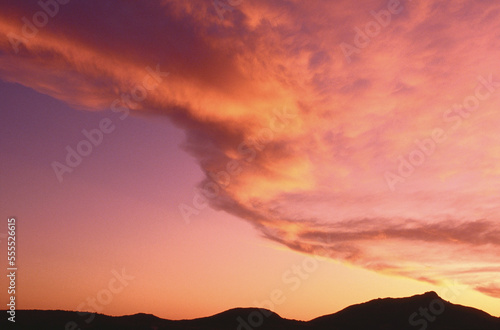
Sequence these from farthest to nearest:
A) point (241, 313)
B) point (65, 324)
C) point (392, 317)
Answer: point (241, 313)
point (392, 317)
point (65, 324)

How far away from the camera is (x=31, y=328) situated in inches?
1762

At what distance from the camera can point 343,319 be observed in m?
74.1

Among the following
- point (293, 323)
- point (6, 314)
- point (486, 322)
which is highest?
point (6, 314)

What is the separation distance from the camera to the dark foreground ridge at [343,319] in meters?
51.8

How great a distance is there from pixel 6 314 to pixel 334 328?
1886 inches

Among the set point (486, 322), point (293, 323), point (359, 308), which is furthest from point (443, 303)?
point (293, 323)

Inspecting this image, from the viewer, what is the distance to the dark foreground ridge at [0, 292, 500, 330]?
51812mm

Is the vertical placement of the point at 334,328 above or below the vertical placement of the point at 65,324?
below

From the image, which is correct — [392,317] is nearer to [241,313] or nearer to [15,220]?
[241,313]

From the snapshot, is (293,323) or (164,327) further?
(293,323)

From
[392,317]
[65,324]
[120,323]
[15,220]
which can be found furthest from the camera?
[392,317]

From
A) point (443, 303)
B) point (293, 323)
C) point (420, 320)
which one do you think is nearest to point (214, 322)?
point (293, 323)

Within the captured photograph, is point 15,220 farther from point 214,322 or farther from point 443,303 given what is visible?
point 443,303

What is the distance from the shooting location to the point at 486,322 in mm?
66062
